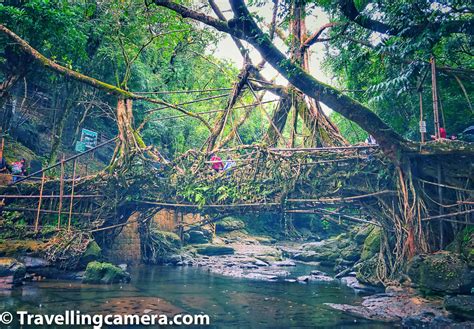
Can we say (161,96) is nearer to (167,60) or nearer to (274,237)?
(167,60)

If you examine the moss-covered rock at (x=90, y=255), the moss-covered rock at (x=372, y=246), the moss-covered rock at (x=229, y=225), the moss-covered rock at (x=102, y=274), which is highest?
the moss-covered rock at (x=229, y=225)

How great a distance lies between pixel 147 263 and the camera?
53.9 feet

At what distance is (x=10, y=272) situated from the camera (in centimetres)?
934

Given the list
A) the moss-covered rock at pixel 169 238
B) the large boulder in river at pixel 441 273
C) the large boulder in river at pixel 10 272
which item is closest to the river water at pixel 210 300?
the large boulder in river at pixel 10 272

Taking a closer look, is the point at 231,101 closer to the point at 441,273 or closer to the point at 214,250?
the point at 441,273

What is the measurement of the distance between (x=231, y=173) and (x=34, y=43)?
8.82 meters

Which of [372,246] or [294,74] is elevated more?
[294,74]

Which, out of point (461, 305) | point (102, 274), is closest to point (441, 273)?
point (461, 305)

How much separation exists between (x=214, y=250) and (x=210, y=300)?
37.2 ft

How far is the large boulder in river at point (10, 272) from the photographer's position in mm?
9125

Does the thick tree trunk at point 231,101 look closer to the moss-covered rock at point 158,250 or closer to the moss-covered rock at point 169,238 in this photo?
the moss-covered rock at point 158,250

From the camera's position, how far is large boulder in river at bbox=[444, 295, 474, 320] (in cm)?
668

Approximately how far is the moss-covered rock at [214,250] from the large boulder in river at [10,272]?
10913 mm

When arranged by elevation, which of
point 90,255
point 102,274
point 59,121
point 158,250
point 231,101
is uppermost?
point 59,121
